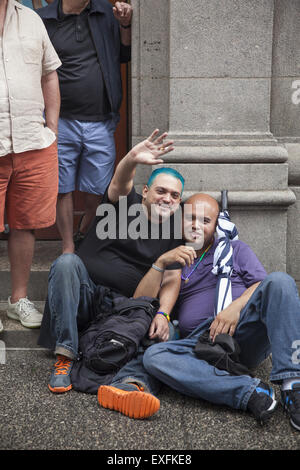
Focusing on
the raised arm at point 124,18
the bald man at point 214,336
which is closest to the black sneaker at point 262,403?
the bald man at point 214,336

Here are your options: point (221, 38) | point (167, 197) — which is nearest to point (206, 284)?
point (167, 197)

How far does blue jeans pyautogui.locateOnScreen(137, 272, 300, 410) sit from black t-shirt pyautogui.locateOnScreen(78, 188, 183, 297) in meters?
0.54

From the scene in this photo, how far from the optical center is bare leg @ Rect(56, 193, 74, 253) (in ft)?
12.9

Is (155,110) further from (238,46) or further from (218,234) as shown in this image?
(218,234)

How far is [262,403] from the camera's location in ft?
8.29

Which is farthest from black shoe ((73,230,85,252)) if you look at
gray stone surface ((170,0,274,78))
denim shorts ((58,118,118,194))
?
gray stone surface ((170,0,274,78))

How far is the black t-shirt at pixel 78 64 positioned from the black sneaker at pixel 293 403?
234 cm

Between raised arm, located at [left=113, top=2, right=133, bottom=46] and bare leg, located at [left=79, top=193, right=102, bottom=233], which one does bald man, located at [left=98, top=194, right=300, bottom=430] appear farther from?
raised arm, located at [left=113, top=2, right=133, bottom=46]

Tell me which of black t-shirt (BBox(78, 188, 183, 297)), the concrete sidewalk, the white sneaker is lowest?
the concrete sidewalk

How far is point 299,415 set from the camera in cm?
246

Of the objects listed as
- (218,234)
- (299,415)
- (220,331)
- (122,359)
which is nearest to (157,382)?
(122,359)

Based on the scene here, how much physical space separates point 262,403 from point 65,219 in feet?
6.68

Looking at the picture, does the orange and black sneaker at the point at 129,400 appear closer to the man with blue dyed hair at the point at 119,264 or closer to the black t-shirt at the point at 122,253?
the man with blue dyed hair at the point at 119,264

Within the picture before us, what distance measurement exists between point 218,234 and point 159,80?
1.39m
